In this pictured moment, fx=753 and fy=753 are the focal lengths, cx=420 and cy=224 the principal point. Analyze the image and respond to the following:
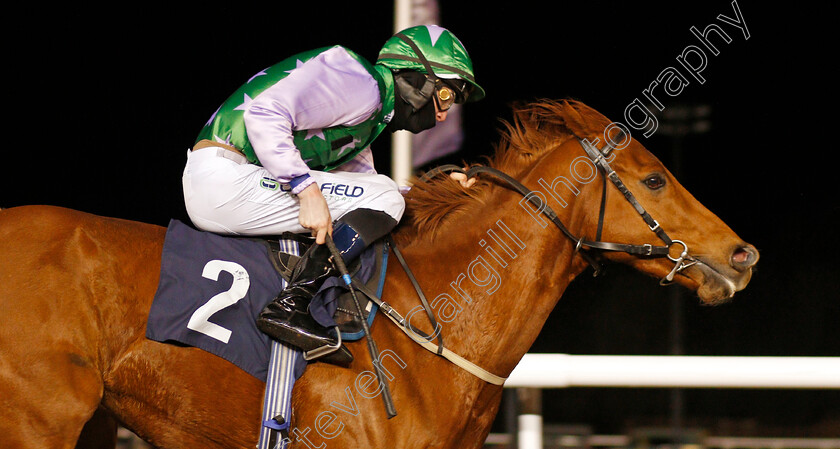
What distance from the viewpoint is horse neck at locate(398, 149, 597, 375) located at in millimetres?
2586

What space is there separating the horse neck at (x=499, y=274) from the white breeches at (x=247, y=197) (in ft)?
0.95

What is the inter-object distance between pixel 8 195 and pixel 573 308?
345 inches

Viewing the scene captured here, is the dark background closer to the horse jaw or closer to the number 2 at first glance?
the horse jaw

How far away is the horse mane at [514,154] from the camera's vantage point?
277 centimetres

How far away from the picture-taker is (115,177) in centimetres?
970

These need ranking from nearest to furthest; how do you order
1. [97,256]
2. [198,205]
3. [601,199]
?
[97,256] → [198,205] → [601,199]

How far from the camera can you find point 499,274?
265 cm

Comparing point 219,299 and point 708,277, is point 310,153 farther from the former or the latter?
point 708,277

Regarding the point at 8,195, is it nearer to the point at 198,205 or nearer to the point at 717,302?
the point at 198,205

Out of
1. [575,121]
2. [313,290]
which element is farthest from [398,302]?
[575,121]

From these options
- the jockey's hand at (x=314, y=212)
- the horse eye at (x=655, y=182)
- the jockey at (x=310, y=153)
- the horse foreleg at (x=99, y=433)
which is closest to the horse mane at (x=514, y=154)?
the jockey at (x=310, y=153)

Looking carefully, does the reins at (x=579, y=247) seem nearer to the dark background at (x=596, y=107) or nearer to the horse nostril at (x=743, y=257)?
the horse nostril at (x=743, y=257)

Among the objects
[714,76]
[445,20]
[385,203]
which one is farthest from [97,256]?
[714,76]

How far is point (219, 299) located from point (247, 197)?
36cm
